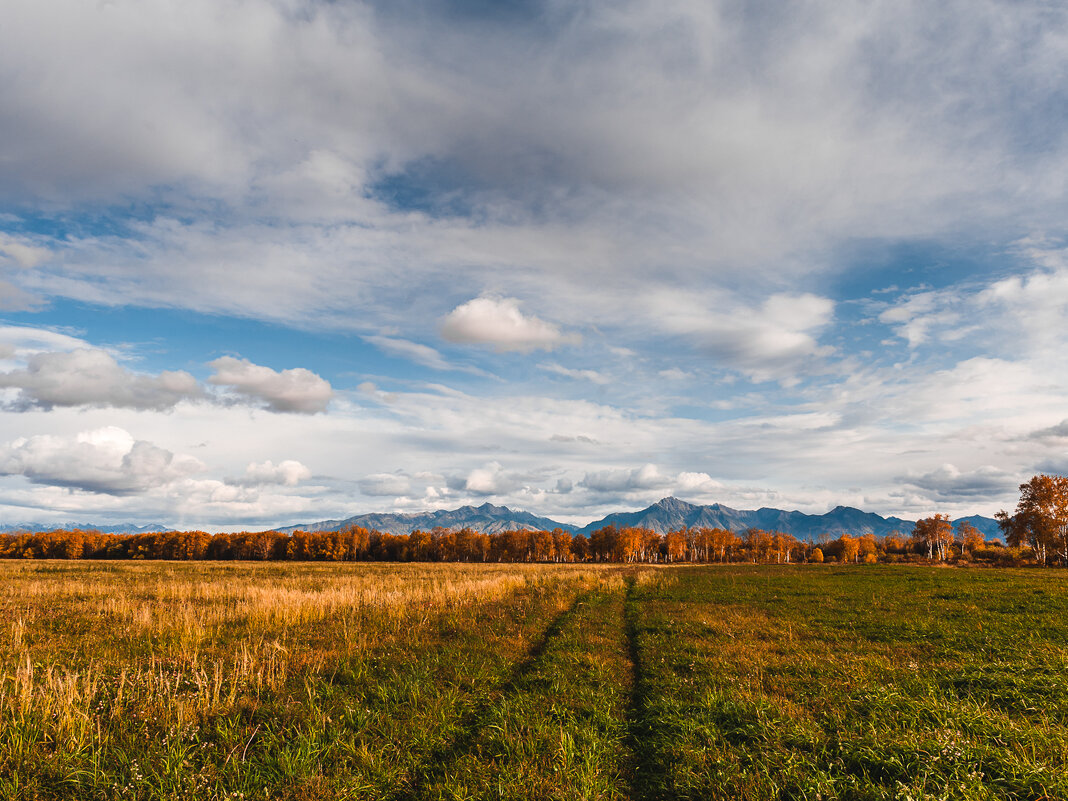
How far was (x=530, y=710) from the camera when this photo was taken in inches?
377

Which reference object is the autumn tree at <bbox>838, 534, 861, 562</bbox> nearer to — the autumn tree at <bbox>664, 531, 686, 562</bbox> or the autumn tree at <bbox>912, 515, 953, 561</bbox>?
the autumn tree at <bbox>912, 515, 953, 561</bbox>

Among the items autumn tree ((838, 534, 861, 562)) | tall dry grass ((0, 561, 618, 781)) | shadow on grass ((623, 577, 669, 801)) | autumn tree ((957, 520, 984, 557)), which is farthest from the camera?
autumn tree ((838, 534, 861, 562))

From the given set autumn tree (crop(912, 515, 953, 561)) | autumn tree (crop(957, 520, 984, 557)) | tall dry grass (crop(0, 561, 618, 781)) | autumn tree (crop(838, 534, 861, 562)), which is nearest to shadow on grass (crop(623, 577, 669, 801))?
tall dry grass (crop(0, 561, 618, 781))

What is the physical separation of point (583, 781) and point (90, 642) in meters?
17.0

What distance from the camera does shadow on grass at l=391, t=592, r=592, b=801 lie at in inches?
279

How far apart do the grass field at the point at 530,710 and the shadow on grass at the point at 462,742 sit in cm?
4

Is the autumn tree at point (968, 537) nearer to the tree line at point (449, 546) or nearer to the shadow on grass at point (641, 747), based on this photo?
the tree line at point (449, 546)

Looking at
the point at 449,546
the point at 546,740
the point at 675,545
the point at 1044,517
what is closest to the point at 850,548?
the point at 675,545

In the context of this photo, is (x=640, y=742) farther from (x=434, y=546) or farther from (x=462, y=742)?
(x=434, y=546)

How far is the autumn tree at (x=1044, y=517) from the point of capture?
73.6m

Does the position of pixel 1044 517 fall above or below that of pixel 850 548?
above

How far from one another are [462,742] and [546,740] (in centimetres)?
149

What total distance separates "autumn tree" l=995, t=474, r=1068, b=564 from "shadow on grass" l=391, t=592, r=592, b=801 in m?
100

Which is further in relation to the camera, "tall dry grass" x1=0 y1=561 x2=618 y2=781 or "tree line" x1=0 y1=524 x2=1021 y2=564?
"tree line" x1=0 y1=524 x2=1021 y2=564
